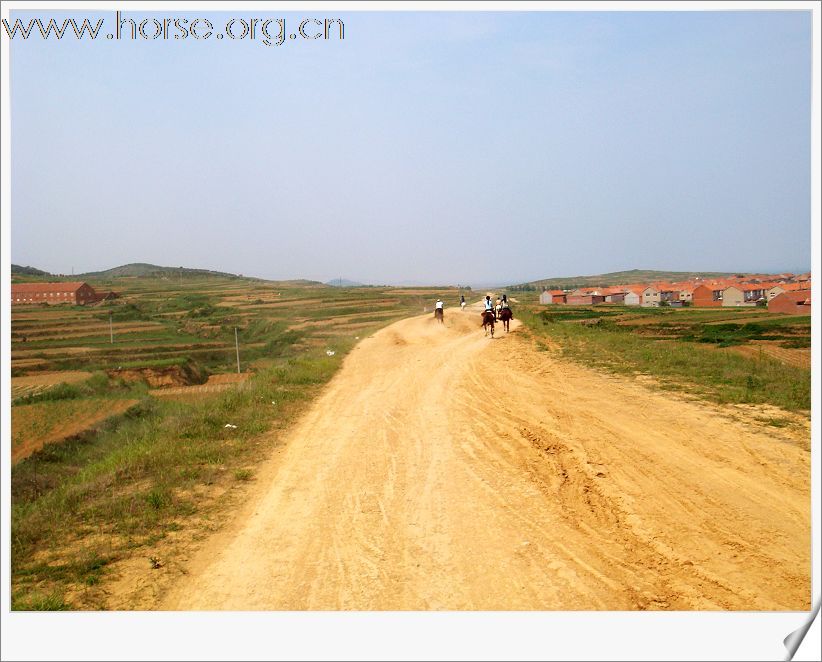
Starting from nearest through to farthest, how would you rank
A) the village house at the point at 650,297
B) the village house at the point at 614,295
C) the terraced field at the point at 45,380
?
the terraced field at the point at 45,380
the village house at the point at 650,297
the village house at the point at 614,295

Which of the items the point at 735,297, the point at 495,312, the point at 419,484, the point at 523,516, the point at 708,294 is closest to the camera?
the point at 523,516

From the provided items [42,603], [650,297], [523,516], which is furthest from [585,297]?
[42,603]

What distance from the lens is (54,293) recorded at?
9.95m

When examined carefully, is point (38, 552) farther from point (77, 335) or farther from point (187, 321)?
point (187, 321)

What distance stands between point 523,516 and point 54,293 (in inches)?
373

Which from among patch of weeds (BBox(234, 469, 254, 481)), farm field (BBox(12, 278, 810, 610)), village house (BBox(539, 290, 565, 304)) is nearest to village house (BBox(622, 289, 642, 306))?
village house (BBox(539, 290, 565, 304))

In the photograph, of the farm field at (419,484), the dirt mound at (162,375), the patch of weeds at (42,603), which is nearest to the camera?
the patch of weeds at (42,603)

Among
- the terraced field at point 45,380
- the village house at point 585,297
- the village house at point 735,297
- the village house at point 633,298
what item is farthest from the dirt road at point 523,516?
the village house at point 633,298

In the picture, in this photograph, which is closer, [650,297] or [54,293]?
→ [54,293]

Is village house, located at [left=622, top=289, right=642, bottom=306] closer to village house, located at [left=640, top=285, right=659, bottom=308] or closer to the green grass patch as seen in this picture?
village house, located at [left=640, top=285, right=659, bottom=308]

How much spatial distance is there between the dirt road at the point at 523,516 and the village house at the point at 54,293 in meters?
3.70

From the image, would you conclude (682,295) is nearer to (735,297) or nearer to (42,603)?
(735,297)

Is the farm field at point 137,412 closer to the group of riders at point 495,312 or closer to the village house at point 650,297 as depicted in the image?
the group of riders at point 495,312

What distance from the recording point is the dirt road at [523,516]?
3.71 meters
